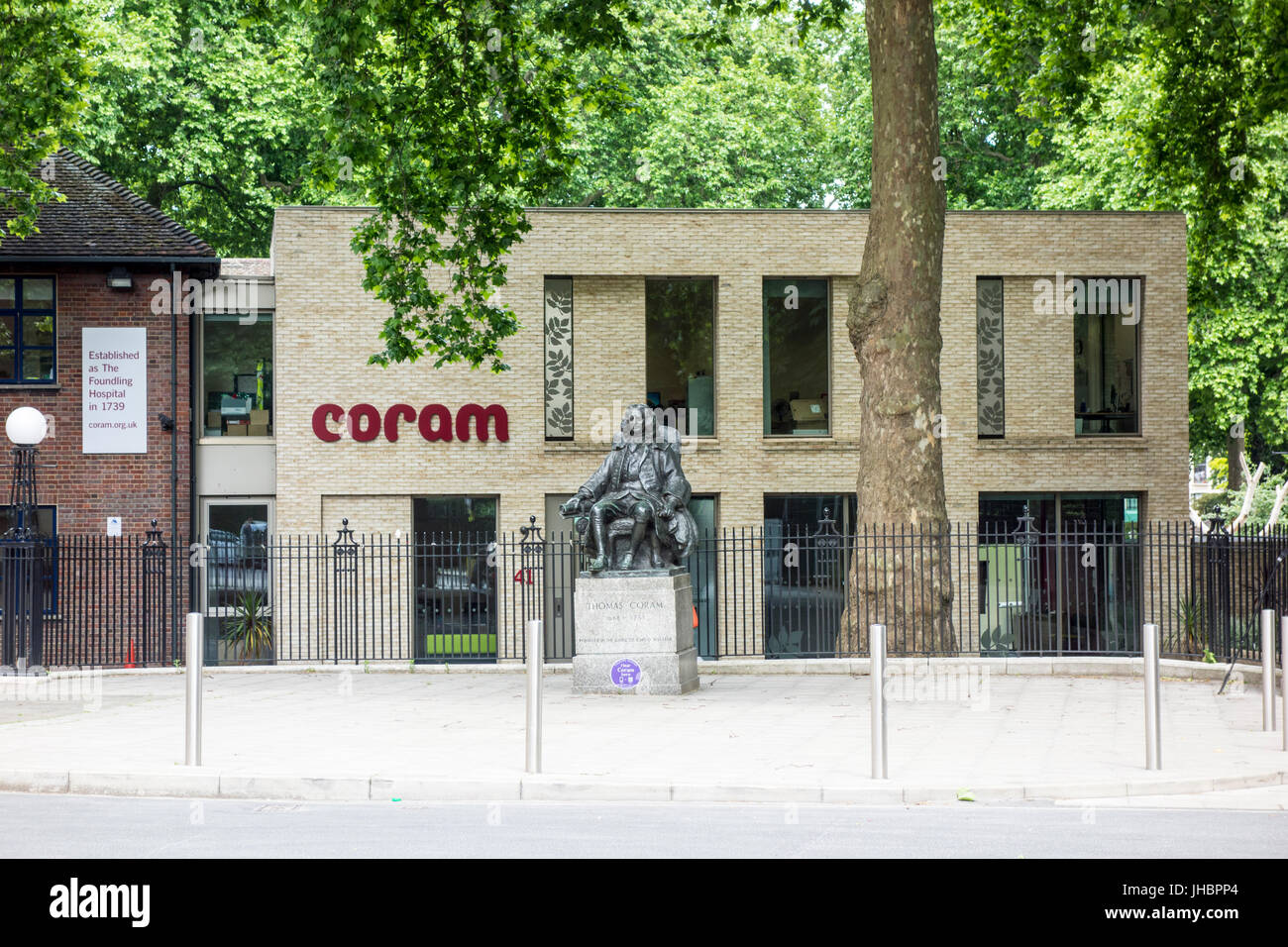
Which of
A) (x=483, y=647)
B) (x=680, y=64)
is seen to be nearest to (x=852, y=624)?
(x=483, y=647)

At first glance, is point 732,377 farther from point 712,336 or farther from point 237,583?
point 237,583

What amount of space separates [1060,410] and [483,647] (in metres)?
10.9

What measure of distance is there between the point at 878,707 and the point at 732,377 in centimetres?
1514

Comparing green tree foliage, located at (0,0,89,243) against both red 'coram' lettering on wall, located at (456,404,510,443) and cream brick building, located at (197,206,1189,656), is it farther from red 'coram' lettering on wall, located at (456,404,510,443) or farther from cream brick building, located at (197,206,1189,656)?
red 'coram' lettering on wall, located at (456,404,510,443)

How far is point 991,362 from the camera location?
24.5m

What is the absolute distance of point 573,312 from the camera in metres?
23.9

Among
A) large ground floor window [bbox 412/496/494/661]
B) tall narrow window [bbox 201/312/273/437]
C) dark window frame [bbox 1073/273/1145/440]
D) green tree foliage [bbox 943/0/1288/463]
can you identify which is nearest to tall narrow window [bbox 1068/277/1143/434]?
dark window frame [bbox 1073/273/1145/440]

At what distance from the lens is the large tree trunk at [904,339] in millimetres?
17094

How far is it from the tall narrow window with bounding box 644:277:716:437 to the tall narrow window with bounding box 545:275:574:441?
1.38m

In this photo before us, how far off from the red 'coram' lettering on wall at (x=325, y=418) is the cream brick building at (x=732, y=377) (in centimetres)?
7

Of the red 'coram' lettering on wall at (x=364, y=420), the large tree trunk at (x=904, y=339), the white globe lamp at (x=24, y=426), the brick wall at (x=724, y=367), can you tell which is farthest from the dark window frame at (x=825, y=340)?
the white globe lamp at (x=24, y=426)

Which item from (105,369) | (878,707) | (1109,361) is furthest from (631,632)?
(1109,361)

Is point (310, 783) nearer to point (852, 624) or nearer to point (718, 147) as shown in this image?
point (852, 624)

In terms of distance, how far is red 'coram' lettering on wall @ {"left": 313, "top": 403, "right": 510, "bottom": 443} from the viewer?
23141mm
